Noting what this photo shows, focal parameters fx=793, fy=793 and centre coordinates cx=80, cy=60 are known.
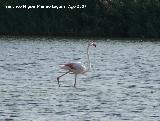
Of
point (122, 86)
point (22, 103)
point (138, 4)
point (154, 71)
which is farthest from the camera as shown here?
point (138, 4)

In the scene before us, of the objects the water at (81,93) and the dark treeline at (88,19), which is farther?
the dark treeline at (88,19)

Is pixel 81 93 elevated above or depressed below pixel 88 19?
below

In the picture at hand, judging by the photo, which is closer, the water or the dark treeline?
the water

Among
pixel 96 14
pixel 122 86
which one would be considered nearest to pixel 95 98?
pixel 122 86

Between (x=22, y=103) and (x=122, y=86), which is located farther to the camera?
(x=122, y=86)

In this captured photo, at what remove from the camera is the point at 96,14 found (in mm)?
104188

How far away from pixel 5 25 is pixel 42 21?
4960mm

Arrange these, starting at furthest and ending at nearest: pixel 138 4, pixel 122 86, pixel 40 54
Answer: pixel 138 4 < pixel 40 54 < pixel 122 86

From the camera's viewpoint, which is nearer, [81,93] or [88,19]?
[81,93]

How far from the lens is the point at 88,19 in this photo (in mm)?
103562

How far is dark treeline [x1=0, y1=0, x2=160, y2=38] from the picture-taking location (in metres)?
102

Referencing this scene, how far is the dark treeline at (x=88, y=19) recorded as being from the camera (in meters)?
102

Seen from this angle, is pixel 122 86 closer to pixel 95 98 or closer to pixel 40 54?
pixel 95 98

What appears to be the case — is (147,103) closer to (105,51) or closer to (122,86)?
(122,86)
